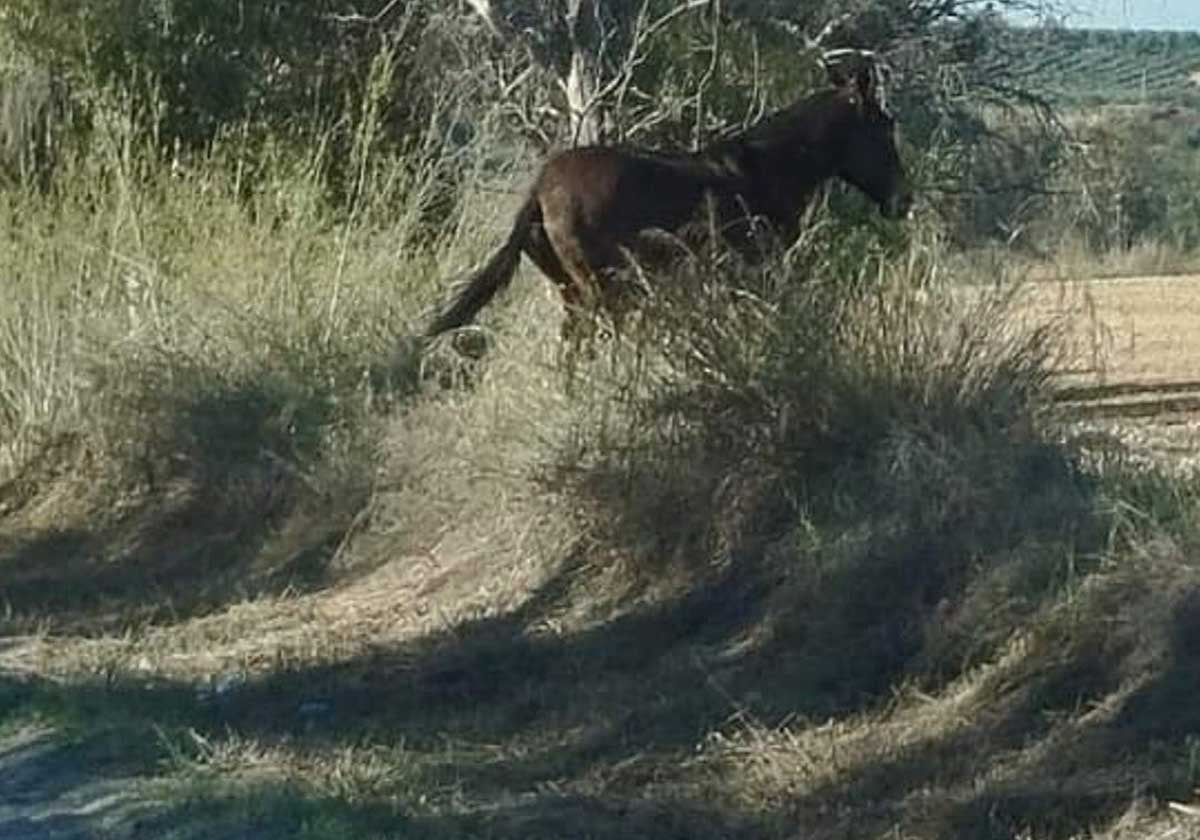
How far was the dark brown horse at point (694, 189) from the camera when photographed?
12898 millimetres

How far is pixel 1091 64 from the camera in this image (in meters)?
21.5

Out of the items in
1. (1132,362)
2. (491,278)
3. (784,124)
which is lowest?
(1132,362)

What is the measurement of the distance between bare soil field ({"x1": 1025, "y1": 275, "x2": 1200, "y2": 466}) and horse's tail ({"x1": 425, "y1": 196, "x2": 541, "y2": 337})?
8.64 feet

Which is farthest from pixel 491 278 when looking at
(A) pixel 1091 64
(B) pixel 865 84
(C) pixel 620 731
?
(A) pixel 1091 64

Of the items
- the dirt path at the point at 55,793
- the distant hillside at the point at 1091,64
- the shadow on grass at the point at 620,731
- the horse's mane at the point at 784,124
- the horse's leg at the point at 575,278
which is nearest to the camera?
the shadow on grass at the point at 620,731

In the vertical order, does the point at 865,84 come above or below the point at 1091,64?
above

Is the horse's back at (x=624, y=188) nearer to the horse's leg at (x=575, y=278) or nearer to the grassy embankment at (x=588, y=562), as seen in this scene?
the horse's leg at (x=575, y=278)

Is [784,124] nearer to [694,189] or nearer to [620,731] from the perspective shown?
[694,189]

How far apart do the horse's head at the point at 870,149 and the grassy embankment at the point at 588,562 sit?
1.18 feet

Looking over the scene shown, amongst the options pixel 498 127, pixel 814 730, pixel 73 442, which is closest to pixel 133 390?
pixel 73 442

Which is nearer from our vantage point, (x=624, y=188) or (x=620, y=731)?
(x=620, y=731)

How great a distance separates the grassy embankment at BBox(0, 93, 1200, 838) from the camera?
8.96 m

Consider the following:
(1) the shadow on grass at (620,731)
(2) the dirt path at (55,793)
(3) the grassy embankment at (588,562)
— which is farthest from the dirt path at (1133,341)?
(2) the dirt path at (55,793)

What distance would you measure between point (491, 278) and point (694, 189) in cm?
126
